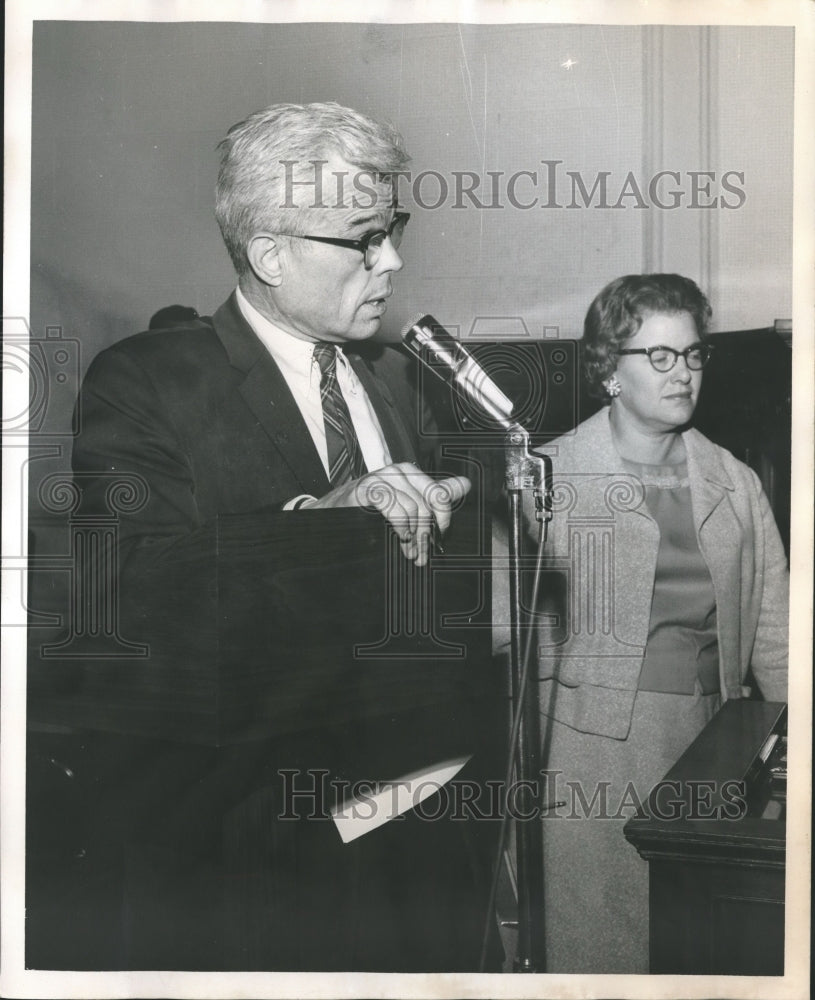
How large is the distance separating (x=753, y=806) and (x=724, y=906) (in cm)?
20

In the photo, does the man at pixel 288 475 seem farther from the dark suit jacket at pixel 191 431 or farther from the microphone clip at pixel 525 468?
the microphone clip at pixel 525 468

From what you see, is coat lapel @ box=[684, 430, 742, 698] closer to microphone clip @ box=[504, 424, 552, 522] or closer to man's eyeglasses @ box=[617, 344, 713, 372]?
man's eyeglasses @ box=[617, 344, 713, 372]

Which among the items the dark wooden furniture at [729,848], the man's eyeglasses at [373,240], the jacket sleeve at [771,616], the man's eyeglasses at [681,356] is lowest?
the dark wooden furniture at [729,848]

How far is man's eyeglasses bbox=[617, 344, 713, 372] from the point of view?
1.98 meters

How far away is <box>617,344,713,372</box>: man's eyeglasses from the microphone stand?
0.29m

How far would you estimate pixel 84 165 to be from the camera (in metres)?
1.99

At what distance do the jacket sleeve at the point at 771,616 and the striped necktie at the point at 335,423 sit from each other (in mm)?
813

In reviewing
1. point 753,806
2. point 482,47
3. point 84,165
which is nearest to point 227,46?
point 84,165

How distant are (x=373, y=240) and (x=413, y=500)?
52cm

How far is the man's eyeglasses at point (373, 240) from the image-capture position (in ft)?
6.41

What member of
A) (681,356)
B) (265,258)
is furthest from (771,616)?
(265,258)

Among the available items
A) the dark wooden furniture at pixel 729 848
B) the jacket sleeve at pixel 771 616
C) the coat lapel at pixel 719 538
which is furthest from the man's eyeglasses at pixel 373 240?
the dark wooden furniture at pixel 729 848

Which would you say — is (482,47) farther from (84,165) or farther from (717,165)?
(84,165)

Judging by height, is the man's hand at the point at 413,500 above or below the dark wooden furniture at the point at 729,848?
above
